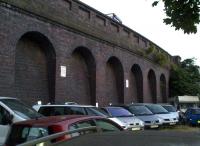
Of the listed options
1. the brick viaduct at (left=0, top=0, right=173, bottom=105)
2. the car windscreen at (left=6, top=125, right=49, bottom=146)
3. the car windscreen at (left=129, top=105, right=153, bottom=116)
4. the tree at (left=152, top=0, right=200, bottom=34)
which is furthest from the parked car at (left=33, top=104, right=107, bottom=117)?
the car windscreen at (left=129, top=105, right=153, bottom=116)

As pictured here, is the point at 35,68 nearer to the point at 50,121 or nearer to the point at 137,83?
the point at 50,121

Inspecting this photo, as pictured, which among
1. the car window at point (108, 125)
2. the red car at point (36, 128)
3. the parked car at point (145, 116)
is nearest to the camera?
the red car at point (36, 128)

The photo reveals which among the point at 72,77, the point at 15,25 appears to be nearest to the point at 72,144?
the point at 15,25

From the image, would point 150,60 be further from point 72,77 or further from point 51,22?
point 51,22

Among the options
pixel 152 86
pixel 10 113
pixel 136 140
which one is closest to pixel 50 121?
pixel 10 113

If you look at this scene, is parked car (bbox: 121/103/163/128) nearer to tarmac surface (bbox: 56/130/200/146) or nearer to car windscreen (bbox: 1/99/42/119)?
car windscreen (bbox: 1/99/42/119)

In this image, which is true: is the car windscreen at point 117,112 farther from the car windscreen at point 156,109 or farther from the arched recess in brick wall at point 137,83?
the arched recess in brick wall at point 137,83

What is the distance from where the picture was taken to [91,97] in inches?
1180

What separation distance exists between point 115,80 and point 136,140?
32.1 metres

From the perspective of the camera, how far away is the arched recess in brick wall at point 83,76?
2794cm

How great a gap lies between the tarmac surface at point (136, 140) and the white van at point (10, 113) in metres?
8.26

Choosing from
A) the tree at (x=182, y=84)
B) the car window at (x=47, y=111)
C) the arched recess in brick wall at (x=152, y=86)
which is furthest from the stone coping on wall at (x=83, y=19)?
the tree at (x=182, y=84)

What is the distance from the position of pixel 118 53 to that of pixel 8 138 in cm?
2633

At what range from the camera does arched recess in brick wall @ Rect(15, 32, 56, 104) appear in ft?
73.4
